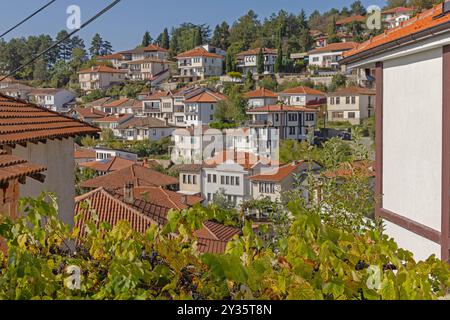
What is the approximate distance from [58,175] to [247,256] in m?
7.17

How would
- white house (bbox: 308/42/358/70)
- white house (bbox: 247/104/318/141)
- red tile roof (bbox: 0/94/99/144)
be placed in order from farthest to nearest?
white house (bbox: 308/42/358/70), white house (bbox: 247/104/318/141), red tile roof (bbox: 0/94/99/144)

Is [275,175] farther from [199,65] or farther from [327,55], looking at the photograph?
[199,65]

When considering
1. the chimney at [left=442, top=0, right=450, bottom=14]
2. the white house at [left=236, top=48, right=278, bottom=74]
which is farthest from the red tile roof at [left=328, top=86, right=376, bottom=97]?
the chimney at [left=442, top=0, right=450, bottom=14]

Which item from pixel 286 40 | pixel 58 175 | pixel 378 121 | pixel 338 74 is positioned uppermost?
pixel 286 40

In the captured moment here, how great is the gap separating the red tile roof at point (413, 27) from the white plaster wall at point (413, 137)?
0.18 m

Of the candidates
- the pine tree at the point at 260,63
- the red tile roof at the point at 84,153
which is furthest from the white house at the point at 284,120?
the pine tree at the point at 260,63

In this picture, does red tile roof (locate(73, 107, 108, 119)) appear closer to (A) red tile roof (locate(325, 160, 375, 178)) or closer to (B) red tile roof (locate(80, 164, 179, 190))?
(B) red tile roof (locate(80, 164, 179, 190))

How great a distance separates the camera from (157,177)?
31.5m

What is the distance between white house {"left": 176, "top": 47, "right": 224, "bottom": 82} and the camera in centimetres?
7319

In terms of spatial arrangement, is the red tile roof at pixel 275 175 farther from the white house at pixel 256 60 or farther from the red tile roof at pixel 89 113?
the white house at pixel 256 60

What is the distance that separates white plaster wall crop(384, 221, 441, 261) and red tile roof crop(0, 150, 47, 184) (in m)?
2.98

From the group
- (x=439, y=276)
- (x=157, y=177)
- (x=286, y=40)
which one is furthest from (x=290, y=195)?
(x=286, y=40)

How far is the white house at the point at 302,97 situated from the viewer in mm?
56469

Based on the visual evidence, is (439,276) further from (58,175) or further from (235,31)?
(235,31)
